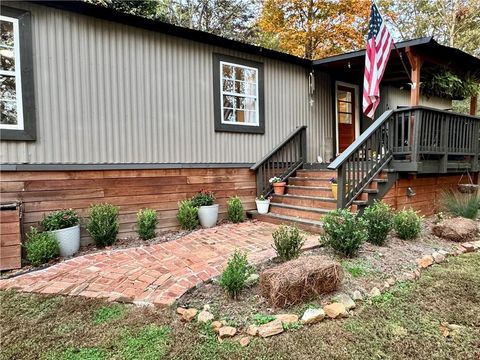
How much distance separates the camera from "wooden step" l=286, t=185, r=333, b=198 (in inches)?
209

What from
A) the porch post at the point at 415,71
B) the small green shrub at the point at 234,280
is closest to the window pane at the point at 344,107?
the porch post at the point at 415,71

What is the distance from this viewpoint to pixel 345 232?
3.35m

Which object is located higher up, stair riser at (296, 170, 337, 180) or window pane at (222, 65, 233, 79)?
window pane at (222, 65, 233, 79)

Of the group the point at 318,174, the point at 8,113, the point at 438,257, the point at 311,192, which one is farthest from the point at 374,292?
the point at 8,113

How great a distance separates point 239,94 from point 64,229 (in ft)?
12.4

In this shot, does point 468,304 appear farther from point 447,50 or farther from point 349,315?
point 447,50

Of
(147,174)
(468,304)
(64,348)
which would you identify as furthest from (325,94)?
(64,348)

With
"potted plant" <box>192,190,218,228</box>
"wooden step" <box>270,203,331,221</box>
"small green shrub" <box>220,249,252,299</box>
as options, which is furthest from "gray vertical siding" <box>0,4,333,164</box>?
"small green shrub" <box>220,249,252,299</box>

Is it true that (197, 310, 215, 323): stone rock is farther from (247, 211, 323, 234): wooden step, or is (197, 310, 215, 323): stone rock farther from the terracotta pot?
the terracotta pot

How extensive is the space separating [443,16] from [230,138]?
14970 mm

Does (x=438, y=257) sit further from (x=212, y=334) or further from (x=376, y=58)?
(x=376, y=58)

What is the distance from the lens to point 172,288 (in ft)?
9.04

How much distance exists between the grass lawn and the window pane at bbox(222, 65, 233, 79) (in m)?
4.46

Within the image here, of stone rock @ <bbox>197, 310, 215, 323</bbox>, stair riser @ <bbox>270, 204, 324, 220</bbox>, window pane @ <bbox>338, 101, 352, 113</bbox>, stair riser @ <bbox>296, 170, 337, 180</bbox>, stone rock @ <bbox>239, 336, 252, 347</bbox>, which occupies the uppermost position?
window pane @ <bbox>338, 101, 352, 113</bbox>
